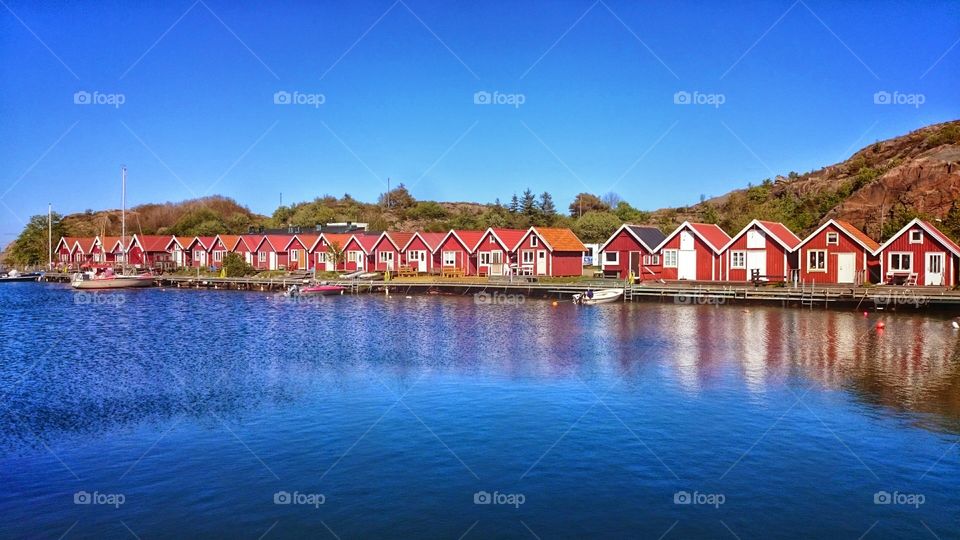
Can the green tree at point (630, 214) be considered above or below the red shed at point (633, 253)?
above

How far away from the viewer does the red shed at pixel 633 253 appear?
2586 inches

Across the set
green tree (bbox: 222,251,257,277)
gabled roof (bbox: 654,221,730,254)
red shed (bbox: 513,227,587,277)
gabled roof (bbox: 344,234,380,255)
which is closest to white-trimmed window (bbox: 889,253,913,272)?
gabled roof (bbox: 654,221,730,254)

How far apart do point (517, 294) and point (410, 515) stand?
4987cm

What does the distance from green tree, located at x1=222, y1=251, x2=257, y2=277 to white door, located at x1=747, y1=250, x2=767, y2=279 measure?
54768 mm

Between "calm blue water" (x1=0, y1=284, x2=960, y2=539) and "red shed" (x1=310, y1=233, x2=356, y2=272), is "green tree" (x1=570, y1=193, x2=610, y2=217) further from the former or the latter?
"calm blue water" (x1=0, y1=284, x2=960, y2=539)

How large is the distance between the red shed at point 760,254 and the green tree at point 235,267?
52.8 meters

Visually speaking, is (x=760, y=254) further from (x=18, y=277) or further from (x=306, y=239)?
(x=18, y=277)

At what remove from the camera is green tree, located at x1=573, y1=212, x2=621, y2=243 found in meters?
110

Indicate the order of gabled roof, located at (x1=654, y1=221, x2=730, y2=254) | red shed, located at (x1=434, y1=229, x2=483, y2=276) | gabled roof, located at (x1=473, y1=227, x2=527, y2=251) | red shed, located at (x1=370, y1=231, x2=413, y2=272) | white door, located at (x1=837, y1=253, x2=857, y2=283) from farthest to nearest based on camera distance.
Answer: red shed, located at (x1=370, y1=231, x2=413, y2=272), red shed, located at (x1=434, y1=229, x2=483, y2=276), gabled roof, located at (x1=473, y1=227, x2=527, y2=251), gabled roof, located at (x1=654, y1=221, x2=730, y2=254), white door, located at (x1=837, y1=253, x2=857, y2=283)

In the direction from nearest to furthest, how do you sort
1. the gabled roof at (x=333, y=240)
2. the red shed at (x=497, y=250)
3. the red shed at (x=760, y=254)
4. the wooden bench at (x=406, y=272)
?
the red shed at (x=760, y=254) → the red shed at (x=497, y=250) → the wooden bench at (x=406, y=272) → the gabled roof at (x=333, y=240)

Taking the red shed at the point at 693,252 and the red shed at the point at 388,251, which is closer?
the red shed at the point at 693,252

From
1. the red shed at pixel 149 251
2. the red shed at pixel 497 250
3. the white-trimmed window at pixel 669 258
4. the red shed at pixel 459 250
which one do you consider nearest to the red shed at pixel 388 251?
the red shed at pixel 459 250

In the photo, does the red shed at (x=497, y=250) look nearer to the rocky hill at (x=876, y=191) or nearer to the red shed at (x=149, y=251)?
the rocky hill at (x=876, y=191)

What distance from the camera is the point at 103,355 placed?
108ft
